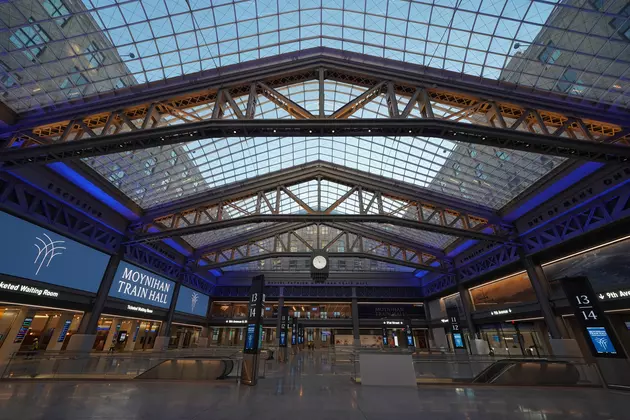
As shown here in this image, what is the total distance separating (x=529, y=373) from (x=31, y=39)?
25448 mm

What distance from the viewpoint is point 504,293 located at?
2925 centimetres

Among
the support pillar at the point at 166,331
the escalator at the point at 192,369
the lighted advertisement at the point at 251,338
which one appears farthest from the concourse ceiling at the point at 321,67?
the support pillar at the point at 166,331

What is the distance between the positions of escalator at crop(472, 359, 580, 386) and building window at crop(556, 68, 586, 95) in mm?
12600

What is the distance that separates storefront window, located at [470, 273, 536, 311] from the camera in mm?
26234

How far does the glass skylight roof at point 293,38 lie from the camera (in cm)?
1172

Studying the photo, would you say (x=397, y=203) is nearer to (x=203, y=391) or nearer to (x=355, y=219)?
(x=355, y=219)

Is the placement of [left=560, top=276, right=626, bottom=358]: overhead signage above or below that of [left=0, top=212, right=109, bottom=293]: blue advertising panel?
below

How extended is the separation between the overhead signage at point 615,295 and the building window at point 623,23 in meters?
15.7

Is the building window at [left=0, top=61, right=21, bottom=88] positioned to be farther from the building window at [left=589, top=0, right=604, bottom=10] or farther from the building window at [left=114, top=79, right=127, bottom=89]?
the building window at [left=589, top=0, right=604, bottom=10]

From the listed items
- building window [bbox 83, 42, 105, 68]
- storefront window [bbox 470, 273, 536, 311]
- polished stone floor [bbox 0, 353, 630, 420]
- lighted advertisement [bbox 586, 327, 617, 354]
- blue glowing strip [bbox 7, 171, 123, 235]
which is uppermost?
building window [bbox 83, 42, 105, 68]

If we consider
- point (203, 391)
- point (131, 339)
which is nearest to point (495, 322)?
point (203, 391)

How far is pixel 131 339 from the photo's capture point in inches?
1284

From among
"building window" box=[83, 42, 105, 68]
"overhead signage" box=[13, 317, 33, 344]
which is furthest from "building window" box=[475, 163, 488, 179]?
"overhead signage" box=[13, 317, 33, 344]

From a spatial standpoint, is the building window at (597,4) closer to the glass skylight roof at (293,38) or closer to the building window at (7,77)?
the glass skylight roof at (293,38)
